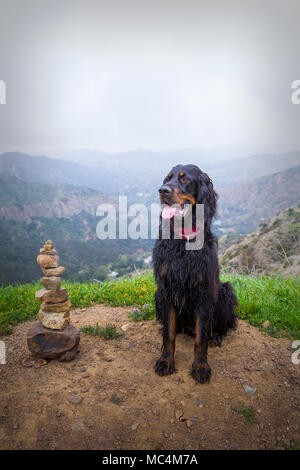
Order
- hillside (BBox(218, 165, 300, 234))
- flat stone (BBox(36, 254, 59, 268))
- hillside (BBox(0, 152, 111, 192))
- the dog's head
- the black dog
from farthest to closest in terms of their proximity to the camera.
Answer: hillside (BBox(0, 152, 111, 192)), hillside (BBox(218, 165, 300, 234)), flat stone (BBox(36, 254, 59, 268)), the black dog, the dog's head

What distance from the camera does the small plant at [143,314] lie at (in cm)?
421

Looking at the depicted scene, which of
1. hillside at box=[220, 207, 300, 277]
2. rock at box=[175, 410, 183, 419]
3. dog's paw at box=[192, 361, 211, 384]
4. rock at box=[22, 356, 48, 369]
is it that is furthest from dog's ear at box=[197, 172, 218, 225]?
hillside at box=[220, 207, 300, 277]

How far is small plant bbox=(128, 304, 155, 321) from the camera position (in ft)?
13.8

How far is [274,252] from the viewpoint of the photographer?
9.10 meters

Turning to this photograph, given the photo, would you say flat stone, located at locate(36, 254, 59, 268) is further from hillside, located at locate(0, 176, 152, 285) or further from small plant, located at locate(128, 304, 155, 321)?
hillside, located at locate(0, 176, 152, 285)

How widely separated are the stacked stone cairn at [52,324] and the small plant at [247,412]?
1.87 metres

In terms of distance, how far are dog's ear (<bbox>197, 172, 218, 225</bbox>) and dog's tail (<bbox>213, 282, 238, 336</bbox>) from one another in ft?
3.44

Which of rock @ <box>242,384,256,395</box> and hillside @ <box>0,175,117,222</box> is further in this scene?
hillside @ <box>0,175,117,222</box>

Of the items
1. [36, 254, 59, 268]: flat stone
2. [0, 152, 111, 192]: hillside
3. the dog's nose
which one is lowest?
[36, 254, 59, 268]: flat stone

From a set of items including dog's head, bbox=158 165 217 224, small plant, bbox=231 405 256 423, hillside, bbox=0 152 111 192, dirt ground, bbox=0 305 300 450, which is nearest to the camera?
dirt ground, bbox=0 305 300 450

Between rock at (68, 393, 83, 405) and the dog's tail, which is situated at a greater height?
the dog's tail
